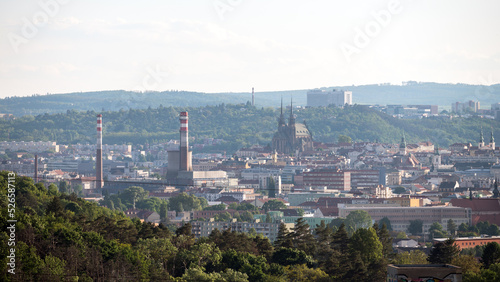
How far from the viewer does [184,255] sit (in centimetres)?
4394

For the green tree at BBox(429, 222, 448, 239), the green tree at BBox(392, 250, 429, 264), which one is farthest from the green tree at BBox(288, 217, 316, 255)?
the green tree at BBox(429, 222, 448, 239)

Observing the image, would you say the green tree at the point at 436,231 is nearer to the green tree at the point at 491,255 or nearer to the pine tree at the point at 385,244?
the pine tree at the point at 385,244

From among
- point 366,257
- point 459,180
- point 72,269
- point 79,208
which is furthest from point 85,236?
point 459,180

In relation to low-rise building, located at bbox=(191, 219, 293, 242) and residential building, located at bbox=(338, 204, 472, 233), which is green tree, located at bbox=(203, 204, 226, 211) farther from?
low-rise building, located at bbox=(191, 219, 293, 242)

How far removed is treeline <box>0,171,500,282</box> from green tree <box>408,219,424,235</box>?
35.6 meters

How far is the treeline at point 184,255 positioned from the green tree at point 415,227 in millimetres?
35600

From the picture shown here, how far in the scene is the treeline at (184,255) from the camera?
3844cm

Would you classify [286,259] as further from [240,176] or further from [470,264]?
[240,176]

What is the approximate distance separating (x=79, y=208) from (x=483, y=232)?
30.9m

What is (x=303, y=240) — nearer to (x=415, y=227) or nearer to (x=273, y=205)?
(x=415, y=227)

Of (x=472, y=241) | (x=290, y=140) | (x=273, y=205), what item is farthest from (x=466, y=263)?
(x=290, y=140)

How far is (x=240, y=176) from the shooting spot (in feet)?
485

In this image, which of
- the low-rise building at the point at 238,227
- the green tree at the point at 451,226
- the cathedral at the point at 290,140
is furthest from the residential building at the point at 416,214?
the cathedral at the point at 290,140

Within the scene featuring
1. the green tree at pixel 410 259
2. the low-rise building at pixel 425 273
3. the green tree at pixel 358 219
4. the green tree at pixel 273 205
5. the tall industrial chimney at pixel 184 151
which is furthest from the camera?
the tall industrial chimney at pixel 184 151
